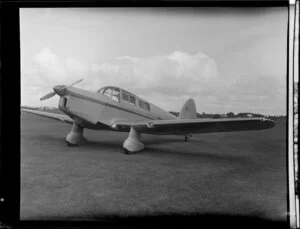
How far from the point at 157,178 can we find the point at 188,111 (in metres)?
0.49

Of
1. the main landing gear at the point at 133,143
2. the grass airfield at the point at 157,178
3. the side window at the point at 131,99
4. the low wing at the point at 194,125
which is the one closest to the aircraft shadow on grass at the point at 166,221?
the grass airfield at the point at 157,178

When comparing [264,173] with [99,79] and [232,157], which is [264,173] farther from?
[99,79]

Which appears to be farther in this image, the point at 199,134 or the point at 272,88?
the point at 199,134

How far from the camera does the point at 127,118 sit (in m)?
1.78

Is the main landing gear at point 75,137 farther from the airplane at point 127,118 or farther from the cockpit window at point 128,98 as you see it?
the cockpit window at point 128,98

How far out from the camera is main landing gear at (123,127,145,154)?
1530mm

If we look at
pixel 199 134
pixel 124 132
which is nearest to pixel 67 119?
pixel 124 132

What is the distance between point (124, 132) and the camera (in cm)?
168

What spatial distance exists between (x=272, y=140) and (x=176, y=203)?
719mm

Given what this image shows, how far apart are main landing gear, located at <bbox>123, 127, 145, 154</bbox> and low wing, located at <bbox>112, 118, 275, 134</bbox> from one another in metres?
0.07

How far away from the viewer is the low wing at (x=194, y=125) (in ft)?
4.61

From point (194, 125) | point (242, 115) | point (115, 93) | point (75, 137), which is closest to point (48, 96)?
point (75, 137)

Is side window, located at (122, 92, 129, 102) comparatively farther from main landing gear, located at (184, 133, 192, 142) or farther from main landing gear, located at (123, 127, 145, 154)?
main landing gear, located at (184, 133, 192, 142)

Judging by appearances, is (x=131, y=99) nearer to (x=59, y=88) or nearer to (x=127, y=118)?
(x=127, y=118)
